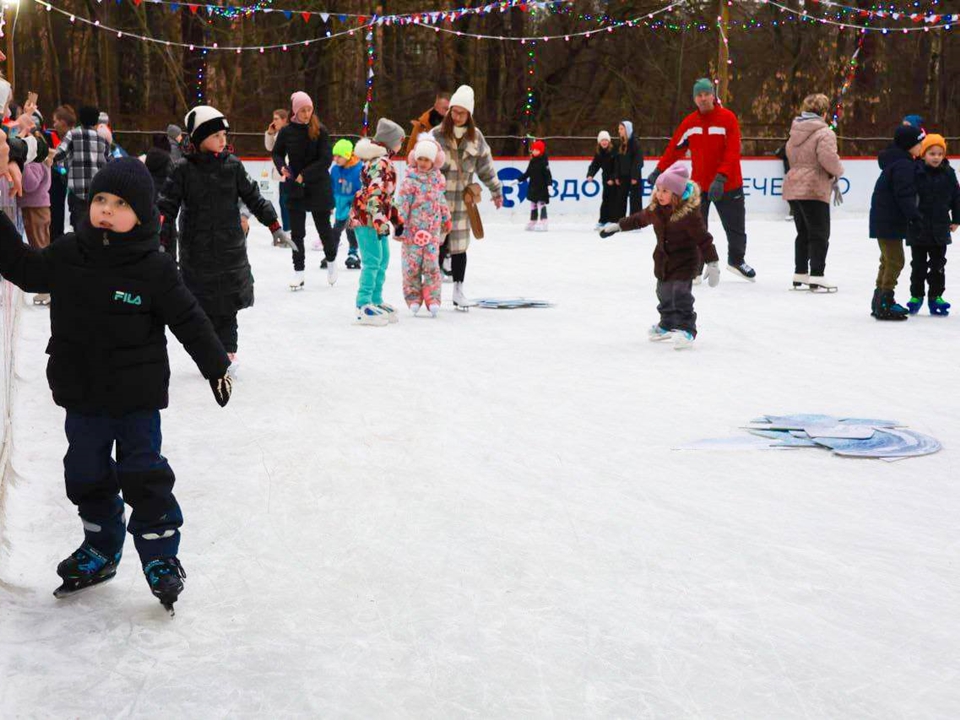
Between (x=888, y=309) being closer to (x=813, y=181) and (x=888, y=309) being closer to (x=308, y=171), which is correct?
(x=813, y=181)

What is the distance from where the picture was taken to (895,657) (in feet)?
9.55

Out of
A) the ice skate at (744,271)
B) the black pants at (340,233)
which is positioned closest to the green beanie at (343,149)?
the black pants at (340,233)

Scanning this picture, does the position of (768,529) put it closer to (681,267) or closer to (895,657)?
(895,657)

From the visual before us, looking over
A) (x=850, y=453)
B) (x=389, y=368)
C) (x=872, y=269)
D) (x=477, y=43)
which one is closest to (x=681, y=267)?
(x=389, y=368)

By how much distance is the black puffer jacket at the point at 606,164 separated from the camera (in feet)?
62.2

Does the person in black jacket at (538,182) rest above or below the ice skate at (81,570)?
above

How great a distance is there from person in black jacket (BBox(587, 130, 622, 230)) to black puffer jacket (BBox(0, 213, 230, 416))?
16039 mm

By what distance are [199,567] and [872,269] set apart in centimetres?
1042

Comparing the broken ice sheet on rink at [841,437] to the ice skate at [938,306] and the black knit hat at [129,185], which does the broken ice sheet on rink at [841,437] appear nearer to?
the black knit hat at [129,185]

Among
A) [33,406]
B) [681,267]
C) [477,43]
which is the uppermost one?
[477,43]

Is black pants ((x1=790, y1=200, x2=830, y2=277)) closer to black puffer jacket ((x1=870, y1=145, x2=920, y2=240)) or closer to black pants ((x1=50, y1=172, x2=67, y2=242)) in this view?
black puffer jacket ((x1=870, y1=145, x2=920, y2=240))

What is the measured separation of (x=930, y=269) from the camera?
907 cm

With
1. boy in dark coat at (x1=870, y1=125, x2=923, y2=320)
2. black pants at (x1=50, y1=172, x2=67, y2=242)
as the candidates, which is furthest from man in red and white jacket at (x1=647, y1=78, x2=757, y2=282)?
black pants at (x1=50, y1=172, x2=67, y2=242)

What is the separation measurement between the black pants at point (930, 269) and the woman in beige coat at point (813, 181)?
1326mm
